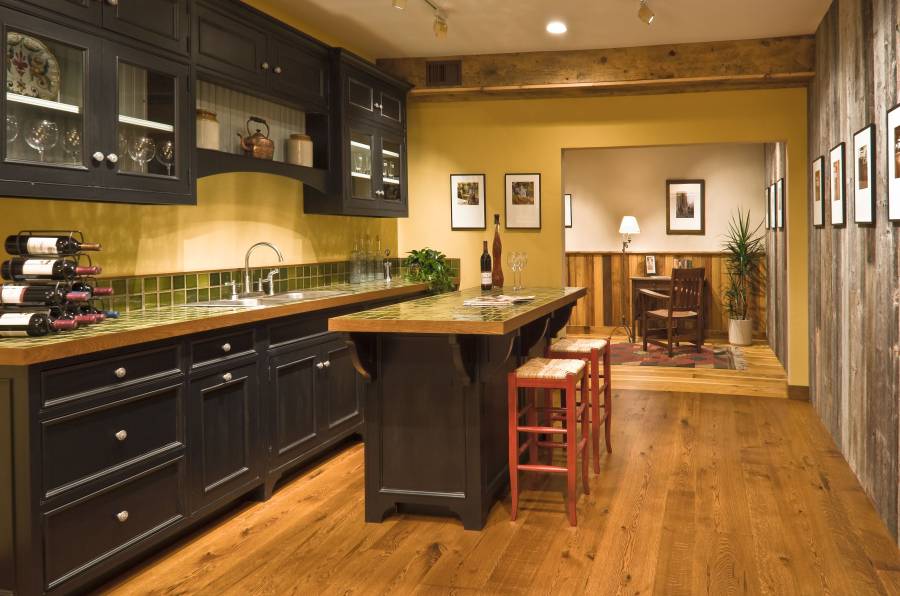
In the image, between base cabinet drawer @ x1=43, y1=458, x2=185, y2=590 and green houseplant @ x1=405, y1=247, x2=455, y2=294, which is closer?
base cabinet drawer @ x1=43, y1=458, x2=185, y2=590

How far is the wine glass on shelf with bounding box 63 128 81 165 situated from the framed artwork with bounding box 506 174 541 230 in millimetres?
4381

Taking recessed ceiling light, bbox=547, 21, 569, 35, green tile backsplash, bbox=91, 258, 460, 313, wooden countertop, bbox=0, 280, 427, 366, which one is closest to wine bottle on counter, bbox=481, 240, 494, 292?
wooden countertop, bbox=0, 280, 427, 366

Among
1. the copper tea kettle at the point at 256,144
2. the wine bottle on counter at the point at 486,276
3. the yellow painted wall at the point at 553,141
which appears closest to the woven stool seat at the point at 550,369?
the wine bottle on counter at the point at 486,276

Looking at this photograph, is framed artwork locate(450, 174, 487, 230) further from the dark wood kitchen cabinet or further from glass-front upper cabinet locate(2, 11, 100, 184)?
glass-front upper cabinet locate(2, 11, 100, 184)

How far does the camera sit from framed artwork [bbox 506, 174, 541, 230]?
23.3ft

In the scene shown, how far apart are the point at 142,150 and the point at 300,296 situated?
170 centimetres

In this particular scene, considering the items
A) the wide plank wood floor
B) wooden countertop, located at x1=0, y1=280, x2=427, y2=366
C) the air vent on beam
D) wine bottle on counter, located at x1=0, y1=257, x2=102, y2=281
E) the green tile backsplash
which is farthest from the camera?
the air vent on beam

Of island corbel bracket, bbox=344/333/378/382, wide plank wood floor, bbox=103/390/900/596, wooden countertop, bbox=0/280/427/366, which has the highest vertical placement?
wooden countertop, bbox=0/280/427/366

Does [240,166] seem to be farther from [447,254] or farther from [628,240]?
[628,240]

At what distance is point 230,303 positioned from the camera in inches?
175

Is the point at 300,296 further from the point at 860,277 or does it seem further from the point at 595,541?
the point at 860,277

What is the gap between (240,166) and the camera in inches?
177

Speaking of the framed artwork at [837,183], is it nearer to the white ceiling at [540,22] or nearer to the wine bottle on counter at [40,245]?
the white ceiling at [540,22]

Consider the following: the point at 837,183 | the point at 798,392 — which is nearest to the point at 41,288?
the point at 837,183
